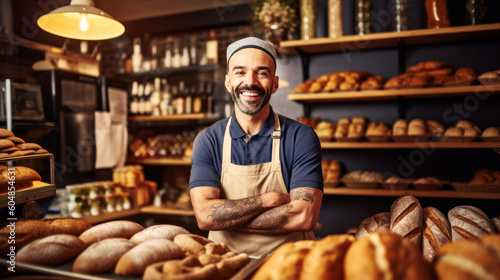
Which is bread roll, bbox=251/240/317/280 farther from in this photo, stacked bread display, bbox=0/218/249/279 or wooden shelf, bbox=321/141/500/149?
wooden shelf, bbox=321/141/500/149

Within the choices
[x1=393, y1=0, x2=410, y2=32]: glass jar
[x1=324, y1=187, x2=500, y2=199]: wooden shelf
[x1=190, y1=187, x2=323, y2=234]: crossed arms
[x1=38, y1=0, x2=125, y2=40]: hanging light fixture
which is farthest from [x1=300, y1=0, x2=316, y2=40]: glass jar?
[x1=190, y1=187, x2=323, y2=234]: crossed arms

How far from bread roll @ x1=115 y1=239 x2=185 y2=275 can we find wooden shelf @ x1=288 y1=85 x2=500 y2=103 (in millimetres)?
2457

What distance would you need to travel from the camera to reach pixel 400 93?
287 centimetres

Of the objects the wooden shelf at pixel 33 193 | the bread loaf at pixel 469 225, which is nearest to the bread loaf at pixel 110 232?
the wooden shelf at pixel 33 193

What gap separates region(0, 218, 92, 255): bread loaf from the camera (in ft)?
3.28

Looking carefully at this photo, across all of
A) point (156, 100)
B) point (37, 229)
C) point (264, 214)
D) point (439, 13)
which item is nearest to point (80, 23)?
point (37, 229)

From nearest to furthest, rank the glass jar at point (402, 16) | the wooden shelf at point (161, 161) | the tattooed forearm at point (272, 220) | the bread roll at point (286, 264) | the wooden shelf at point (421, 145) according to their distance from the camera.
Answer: the bread roll at point (286, 264) → the tattooed forearm at point (272, 220) → the wooden shelf at point (421, 145) → the glass jar at point (402, 16) → the wooden shelf at point (161, 161)

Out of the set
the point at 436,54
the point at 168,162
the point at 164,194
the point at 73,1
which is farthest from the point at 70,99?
the point at 436,54

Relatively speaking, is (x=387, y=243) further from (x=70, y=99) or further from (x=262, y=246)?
(x=70, y=99)

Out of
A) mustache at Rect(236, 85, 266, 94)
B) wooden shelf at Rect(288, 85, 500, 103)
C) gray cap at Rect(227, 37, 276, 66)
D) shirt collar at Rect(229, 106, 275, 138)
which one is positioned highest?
gray cap at Rect(227, 37, 276, 66)

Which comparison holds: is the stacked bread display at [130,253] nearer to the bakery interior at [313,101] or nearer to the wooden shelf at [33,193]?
the wooden shelf at [33,193]

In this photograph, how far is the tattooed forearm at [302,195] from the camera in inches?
57.3

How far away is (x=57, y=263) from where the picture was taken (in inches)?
35.3

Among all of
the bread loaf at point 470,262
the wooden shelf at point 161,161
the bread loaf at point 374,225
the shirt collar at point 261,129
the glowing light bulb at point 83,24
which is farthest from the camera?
the wooden shelf at point 161,161
